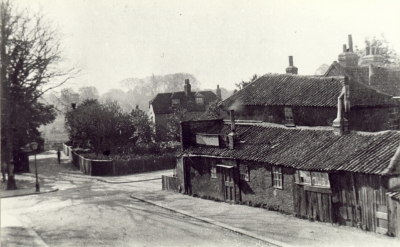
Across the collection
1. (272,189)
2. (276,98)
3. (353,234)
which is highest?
(276,98)

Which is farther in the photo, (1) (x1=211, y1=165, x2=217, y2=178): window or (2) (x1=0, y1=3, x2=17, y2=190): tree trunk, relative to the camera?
(1) (x1=211, y1=165, x2=217, y2=178): window

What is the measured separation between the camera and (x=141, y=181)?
115 ft

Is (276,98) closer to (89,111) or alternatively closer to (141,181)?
(141,181)

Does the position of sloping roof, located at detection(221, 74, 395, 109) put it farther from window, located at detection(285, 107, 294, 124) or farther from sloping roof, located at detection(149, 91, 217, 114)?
sloping roof, located at detection(149, 91, 217, 114)

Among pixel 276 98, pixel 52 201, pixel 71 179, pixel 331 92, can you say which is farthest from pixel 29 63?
pixel 331 92

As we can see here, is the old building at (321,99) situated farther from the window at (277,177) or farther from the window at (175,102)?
the window at (175,102)

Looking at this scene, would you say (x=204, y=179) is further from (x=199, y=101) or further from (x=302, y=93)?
(x=199, y=101)

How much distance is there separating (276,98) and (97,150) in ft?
83.4

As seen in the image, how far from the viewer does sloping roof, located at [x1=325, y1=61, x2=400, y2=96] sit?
101ft

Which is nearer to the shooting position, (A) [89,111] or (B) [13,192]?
(B) [13,192]

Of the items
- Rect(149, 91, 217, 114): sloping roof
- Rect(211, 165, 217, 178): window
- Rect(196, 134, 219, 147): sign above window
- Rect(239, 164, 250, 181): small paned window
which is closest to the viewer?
Rect(239, 164, 250, 181): small paned window

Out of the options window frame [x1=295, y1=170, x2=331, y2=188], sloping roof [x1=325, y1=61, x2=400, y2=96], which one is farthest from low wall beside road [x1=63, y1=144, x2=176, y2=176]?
window frame [x1=295, y1=170, x2=331, y2=188]

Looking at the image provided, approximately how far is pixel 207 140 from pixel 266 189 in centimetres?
579

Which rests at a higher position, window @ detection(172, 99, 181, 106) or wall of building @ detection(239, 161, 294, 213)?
window @ detection(172, 99, 181, 106)
